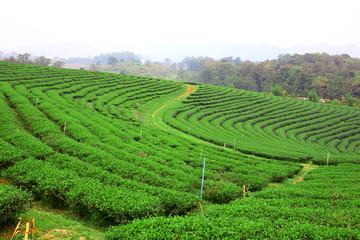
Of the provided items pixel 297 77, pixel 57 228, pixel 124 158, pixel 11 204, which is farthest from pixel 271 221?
pixel 297 77

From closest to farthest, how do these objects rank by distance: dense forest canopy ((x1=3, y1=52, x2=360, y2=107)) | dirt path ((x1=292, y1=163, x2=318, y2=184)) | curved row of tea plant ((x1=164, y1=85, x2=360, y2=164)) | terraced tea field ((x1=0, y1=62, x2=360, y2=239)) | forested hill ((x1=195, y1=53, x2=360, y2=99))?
terraced tea field ((x1=0, y1=62, x2=360, y2=239)) < dirt path ((x1=292, y1=163, x2=318, y2=184)) < curved row of tea plant ((x1=164, y1=85, x2=360, y2=164)) < dense forest canopy ((x1=3, y1=52, x2=360, y2=107)) < forested hill ((x1=195, y1=53, x2=360, y2=99))

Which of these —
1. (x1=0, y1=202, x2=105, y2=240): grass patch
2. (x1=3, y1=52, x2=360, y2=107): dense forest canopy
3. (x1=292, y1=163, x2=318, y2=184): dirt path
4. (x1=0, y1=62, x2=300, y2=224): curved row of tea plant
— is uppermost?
(x1=3, y1=52, x2=360, y2=107): dense forest canopy

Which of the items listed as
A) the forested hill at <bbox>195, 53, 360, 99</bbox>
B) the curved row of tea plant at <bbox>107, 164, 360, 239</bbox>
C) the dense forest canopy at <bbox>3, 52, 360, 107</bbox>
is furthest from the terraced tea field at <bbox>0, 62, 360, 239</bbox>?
the forested hill at <bbox>195, 53, 360, 99</bbox>

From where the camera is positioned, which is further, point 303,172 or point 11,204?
point 303,172

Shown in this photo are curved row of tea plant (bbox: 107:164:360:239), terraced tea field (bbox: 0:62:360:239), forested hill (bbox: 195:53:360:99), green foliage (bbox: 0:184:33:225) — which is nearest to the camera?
curved row of tea plant (bbox: 107:164:360:239)

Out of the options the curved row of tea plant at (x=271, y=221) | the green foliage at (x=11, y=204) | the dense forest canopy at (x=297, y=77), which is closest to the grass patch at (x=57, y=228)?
the green foliage at (x=11, y=204)

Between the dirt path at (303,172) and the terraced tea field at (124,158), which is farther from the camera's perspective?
the dirt path at (303,172)

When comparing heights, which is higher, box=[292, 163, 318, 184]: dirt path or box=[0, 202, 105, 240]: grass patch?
box=[0, 202, 105, 240]: grass patch

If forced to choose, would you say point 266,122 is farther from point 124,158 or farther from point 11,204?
point 11,204

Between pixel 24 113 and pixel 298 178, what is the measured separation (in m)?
25.2

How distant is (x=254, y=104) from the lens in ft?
214

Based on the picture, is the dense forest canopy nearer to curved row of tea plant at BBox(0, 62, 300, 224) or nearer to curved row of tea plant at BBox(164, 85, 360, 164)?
curved row of tea plant at BBox(164, 85, 360, 164)

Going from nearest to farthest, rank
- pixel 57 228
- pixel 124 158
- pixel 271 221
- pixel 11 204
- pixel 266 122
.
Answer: pixel 11 204 < pixel 57 228 < pixel 271 221 < pixel 124 158 < pixel 266 122

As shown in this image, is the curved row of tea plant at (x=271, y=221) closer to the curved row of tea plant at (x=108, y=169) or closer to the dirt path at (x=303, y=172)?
the curved row of tea plant at (x=108, y=169)
